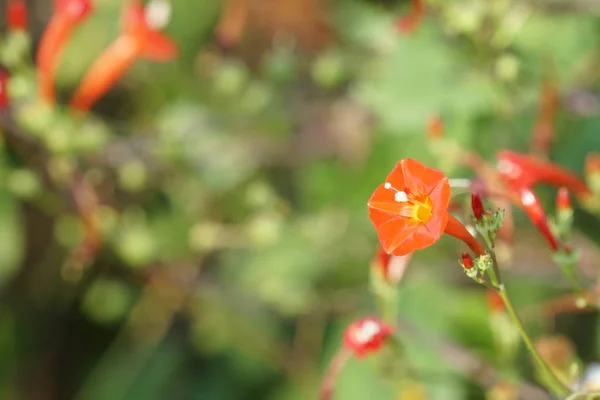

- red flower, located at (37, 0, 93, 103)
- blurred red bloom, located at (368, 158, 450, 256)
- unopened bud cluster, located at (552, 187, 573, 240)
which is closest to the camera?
blurred red bloom, located at (368, 158, 450, 256)

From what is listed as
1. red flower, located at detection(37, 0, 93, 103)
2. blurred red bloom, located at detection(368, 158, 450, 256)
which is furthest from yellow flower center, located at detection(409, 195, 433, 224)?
red flower, located at detection(37, 0, 93, 103)

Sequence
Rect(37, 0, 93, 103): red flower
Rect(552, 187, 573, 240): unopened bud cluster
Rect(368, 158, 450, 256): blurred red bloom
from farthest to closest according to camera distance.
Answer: Rect(37, 0, 93, 103): red flower, Rect(552, 187, 573, 240): unopened bud cluster, Rect(368, 158, 450, 256): blurred red bloom

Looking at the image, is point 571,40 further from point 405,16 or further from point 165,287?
point 165,287

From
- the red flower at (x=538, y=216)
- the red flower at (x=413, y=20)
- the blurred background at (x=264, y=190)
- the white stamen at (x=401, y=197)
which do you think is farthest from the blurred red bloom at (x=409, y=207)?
the red flower at (x=413, y=20)

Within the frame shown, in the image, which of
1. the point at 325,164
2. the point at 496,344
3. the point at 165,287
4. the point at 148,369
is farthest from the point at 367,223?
the point at 148,369

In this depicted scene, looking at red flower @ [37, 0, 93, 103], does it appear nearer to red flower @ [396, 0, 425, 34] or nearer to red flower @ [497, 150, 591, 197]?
red flower @ [396, 0, 425, 34]

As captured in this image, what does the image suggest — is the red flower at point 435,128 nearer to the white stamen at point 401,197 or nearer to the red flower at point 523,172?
the red flower at point 523,172

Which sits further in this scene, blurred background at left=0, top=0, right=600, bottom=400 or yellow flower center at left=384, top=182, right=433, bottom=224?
blurred background at left=0, top=0, right=600, bottom=400

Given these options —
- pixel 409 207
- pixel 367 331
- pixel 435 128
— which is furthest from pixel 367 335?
pixel 435 128
